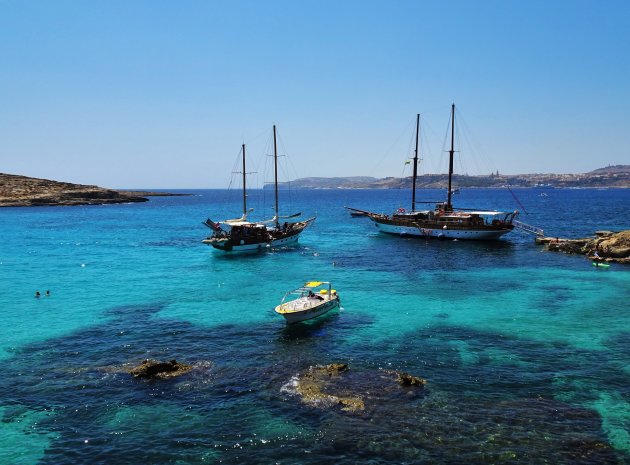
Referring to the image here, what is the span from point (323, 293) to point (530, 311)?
1596cm

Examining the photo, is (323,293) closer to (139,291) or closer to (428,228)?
(139,291)

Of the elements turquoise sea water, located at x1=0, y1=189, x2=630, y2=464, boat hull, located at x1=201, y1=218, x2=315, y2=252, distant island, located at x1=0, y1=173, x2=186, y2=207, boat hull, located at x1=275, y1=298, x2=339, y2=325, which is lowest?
turquoise sea water, located at x1=0, y1=189, x2=630, y2=464

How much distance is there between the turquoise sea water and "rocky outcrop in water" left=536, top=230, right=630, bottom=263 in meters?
6.92

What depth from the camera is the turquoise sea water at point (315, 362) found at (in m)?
17.6

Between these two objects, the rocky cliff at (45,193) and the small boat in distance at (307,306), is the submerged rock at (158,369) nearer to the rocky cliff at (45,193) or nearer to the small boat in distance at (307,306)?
the small boat in distance at (307,306)

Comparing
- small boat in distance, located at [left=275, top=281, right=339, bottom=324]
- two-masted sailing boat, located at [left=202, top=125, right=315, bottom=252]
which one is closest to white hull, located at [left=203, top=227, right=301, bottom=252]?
two-masted sailing boat, located at [left=202, top=125, right=315, bottom=252]

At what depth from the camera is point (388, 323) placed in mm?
32656

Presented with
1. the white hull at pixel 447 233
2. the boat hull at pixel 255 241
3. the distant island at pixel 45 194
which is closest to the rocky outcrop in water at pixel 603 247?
the white hull at pixel 447 233

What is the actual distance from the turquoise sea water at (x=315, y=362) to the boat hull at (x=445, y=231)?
830 inches

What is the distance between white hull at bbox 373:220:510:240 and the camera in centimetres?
7456

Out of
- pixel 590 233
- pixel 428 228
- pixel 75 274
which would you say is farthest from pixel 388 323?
pixel 590 233

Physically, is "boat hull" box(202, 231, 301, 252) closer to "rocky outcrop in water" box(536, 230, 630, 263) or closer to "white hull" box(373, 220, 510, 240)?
"white hull" box(373, 220, 510, 240)

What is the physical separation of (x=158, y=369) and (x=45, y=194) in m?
175

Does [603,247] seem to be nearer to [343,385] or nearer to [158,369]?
[343,385]
